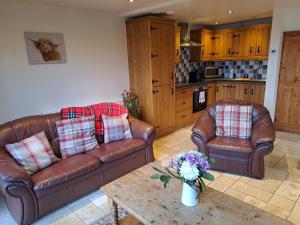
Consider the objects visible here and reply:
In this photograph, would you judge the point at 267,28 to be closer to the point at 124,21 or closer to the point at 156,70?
the point at 156,70

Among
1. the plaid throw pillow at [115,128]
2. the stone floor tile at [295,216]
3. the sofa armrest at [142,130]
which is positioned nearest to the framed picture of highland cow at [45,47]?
the plaid throw pillow at [115,128]

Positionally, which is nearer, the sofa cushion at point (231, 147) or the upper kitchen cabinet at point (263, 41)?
the sofa cushion at point (231, 147)

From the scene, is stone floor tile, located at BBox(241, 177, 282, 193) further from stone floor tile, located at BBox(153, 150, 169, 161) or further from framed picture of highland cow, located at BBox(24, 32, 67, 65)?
framed picture of highland cow, located at BBox(24, 32, 67, 65)

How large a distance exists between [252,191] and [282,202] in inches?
12.2

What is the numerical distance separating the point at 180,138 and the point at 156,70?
1.45 meters

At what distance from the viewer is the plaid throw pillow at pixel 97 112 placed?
2.94 m

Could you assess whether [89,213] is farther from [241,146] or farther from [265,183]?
[265,183]

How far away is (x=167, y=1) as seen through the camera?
10.4ft

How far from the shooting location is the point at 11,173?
1.94 metres

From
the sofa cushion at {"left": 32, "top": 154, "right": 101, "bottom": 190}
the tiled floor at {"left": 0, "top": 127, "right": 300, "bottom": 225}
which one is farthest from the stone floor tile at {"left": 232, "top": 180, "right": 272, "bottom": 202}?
the sofa cushion at {"left": 32, "top": 154, "right": 101, "bottom": 190}

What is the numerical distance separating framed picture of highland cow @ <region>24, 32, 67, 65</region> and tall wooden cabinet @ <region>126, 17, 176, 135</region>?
1313 mm

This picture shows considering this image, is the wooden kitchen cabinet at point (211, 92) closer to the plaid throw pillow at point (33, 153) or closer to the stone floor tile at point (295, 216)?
the stone floor tile at point (295, 216)

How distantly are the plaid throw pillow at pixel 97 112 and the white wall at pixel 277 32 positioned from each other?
119 inches

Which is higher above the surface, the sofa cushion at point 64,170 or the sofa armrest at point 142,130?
the sofa armrest at point 142,130
